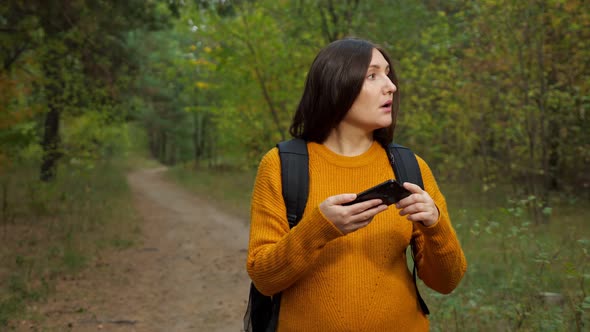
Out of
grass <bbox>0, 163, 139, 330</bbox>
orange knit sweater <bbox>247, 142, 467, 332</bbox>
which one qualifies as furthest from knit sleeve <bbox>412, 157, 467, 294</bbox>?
grass <bbox>0, 163, 139, 330</bbox>

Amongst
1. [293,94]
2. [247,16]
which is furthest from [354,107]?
[293,94]

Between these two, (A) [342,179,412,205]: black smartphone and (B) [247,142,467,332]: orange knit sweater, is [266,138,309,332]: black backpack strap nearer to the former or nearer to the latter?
(B) [247,142,467,332]: orange knit sweater

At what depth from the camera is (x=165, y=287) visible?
771 centimetres

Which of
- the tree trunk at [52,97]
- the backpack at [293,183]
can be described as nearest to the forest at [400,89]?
the tree trunk at [52,97]

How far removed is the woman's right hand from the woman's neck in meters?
0.44

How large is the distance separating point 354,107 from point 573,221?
1026cm

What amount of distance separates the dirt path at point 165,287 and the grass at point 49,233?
1.14 feet

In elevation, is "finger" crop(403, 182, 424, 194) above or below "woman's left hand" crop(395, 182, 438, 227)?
above

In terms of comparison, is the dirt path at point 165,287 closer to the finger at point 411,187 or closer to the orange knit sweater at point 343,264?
the orange knit sweater at point 343,264

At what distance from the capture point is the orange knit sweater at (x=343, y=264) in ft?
5.79

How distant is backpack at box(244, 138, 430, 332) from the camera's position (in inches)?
72.8

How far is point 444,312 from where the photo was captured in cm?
506

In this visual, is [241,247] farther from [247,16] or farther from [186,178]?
[186,178]

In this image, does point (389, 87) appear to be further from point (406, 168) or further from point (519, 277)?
point (519, 277)
